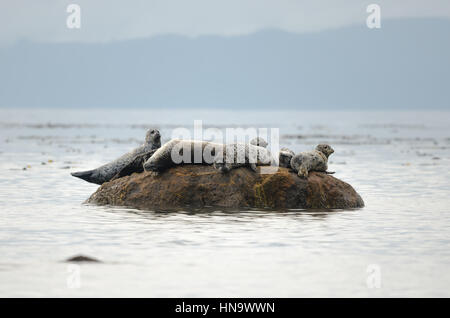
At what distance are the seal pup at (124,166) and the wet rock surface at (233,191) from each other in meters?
1.01

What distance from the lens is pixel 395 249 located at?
1183cm

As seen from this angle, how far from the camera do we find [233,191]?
16109 mm

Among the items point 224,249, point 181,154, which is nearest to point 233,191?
point 181,154

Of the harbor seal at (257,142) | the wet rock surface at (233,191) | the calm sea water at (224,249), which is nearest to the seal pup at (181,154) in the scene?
the wet rock surface at (233,191)

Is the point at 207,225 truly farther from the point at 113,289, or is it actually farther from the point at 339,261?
the point at 113,289

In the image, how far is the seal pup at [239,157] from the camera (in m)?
16.0

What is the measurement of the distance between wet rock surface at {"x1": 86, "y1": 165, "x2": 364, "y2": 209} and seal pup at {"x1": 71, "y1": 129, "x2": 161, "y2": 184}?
101cm

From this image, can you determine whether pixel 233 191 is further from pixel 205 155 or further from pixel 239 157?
pixel 205 155

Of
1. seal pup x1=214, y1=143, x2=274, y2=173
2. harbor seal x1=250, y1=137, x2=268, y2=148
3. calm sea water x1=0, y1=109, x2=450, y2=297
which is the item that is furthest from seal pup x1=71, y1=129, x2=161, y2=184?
harbor seal x1=250, y1=137, x2=268, y2=148

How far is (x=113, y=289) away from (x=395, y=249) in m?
4.90

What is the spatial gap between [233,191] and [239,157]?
0.76 m

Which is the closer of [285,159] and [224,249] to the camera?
[224,249]

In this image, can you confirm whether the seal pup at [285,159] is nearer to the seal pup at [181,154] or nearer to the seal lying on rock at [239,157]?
the seal lying on rock at [239,157]
